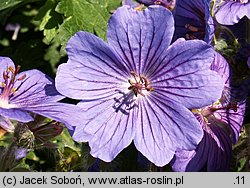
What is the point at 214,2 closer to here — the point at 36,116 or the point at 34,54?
the point at 36,116

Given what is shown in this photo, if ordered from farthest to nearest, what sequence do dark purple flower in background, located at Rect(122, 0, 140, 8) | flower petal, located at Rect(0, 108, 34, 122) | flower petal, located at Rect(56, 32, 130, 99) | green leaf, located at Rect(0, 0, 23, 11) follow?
green leaf, located at Rect(0, 0, 23, 11) → dark purple flower in background, located at Rect(122, 0, 140, 8) → flower petal, located at Rect(56, 32, 130, 99) → flower petal, located at Rect(0, 108, 34, 122)

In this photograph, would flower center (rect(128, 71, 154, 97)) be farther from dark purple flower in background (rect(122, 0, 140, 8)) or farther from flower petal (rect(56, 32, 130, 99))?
dark purple flower in background (rect(122, 0, 140, 8))

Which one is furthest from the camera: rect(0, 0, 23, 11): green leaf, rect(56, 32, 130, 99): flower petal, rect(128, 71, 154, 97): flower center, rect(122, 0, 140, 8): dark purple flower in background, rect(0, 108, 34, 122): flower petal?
rect(0, 0, 23, 11): green leaf

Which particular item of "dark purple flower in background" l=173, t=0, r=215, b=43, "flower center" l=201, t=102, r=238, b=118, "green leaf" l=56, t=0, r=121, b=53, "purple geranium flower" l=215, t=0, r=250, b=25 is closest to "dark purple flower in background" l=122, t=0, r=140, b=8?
"green leaf" l=56, t=0, r=121, b=53

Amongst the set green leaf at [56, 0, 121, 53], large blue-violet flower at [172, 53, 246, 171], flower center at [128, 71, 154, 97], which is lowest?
large blue-violet flower at [172, 53, 246, 171]

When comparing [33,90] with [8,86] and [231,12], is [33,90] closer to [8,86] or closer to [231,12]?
[8,86]

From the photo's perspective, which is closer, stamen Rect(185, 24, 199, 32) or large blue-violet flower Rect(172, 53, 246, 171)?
large blue-violet flower Rect(172, 53, 246, 171)

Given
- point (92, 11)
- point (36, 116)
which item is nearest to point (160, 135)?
point (36, 116)

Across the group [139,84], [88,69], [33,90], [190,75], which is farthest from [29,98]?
[190,75]
